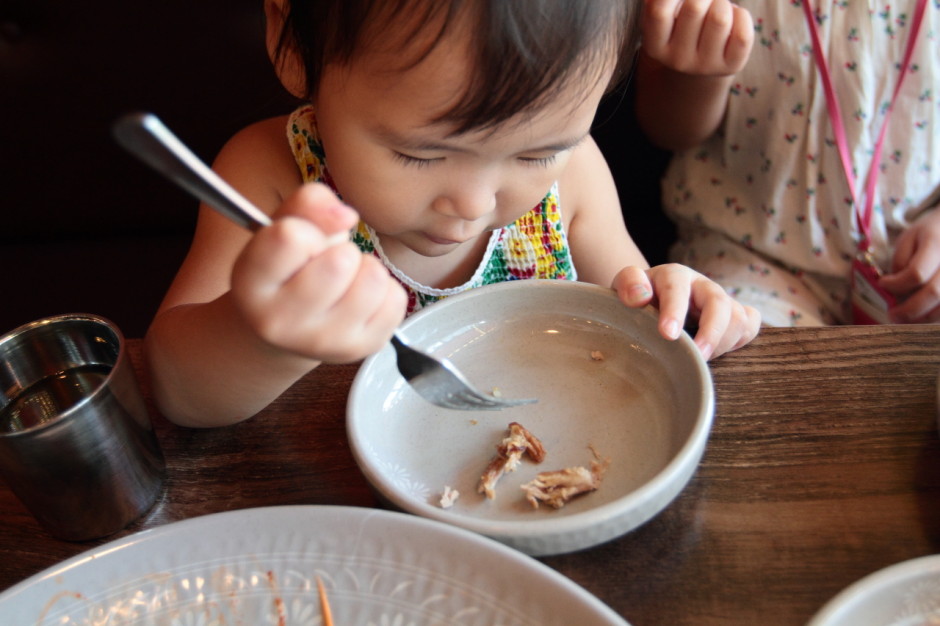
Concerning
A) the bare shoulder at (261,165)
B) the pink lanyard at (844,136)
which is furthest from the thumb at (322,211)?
the pink lanyard at (844,136)

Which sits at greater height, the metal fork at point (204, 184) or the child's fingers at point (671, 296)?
the metal fork at point (204, 184)

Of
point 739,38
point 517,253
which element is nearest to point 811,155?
point 739,38

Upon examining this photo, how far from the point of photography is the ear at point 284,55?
31.4 inches

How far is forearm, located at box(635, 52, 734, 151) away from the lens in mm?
1199

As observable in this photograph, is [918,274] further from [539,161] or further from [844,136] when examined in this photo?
[539,161]

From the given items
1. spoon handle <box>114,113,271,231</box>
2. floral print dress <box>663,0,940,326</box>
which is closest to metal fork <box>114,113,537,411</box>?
spoon handle <box>114,113,271,231</box>

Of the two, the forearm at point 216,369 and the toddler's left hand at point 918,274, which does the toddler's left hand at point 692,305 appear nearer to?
the forearm at point 216,369

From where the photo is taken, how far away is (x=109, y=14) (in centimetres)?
132

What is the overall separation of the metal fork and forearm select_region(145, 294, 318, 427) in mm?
91

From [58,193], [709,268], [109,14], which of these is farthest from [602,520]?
[58,193]

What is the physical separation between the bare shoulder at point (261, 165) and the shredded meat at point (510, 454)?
49cm

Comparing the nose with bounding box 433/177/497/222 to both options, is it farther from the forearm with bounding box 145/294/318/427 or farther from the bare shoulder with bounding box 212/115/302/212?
the bare shoulder with bounding box 212/115/302/212

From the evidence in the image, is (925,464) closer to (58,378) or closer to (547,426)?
(547,426)

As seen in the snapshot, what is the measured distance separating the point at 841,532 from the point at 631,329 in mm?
269
